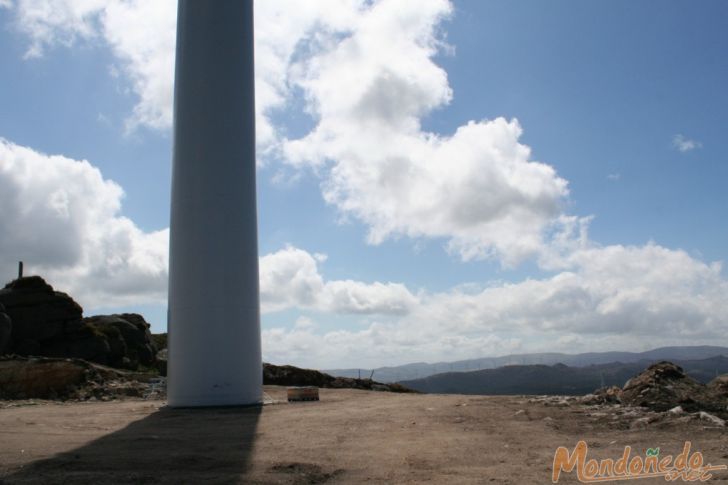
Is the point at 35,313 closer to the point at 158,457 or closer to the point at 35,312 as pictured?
the point at 35,312

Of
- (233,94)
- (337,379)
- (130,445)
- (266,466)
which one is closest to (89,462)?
(130,445)

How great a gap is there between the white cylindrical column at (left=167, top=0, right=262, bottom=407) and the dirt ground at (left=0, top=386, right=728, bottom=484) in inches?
60.4

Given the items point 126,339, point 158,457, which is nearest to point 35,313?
point 126,339

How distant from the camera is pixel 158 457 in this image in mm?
8750

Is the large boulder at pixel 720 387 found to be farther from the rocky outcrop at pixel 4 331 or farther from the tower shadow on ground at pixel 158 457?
the rocky outcrop at pixel 4 331

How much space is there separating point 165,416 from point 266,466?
24.7 ft

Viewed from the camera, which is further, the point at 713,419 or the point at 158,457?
the point at 713,419

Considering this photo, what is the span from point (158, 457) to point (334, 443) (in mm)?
2753

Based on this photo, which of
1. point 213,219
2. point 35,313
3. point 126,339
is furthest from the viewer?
point 126,339

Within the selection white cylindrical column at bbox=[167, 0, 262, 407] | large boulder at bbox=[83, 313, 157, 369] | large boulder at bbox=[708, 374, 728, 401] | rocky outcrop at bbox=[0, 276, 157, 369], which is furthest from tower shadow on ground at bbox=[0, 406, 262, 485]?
large boulder at bbox=[83, 313, 157, 369]

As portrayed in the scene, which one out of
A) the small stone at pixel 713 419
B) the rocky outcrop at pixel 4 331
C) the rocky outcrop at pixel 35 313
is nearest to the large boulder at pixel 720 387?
the small stone at pixel 713 419

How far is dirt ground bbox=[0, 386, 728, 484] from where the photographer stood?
7586 millimetres

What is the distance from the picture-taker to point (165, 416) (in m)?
14.6

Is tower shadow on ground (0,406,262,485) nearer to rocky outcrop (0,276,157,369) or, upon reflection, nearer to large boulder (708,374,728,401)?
large boulder (708,374,728,401)
